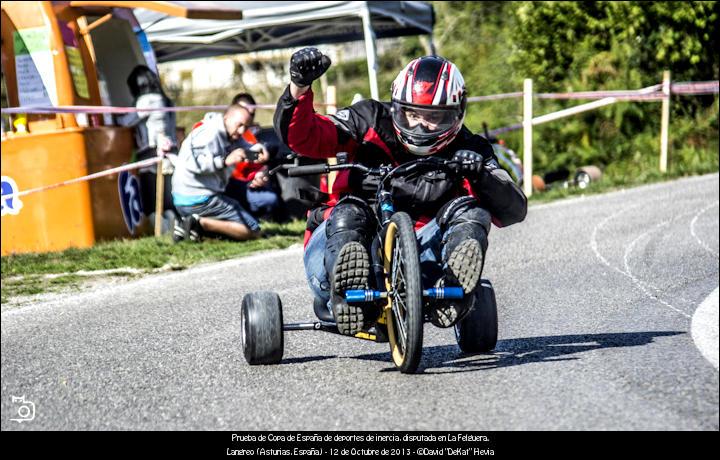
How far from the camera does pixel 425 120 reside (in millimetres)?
5164

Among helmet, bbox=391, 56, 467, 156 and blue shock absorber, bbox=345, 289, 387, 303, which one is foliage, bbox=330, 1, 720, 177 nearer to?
helmet, bbox=391, 56, 467, 156

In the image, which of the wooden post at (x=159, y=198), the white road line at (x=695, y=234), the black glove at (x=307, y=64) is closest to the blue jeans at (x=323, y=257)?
the black glove at (x=307, y=64)

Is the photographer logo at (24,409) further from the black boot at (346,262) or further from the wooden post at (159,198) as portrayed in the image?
the wooden post at (159,198)

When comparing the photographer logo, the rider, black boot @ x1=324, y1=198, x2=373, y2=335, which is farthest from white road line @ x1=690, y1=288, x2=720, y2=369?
the photographer logo

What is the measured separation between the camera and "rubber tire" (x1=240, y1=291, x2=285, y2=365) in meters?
5.30

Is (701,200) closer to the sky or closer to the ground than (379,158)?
closer to the ground

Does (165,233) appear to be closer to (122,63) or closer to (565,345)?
(122,63)

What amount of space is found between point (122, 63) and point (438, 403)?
392 inches

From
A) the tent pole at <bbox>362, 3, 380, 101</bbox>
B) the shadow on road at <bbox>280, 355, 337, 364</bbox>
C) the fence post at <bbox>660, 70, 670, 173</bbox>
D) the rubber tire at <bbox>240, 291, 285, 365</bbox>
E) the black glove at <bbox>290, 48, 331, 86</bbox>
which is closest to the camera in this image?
Result: the black glove at <bbox>290, 48, 331, 86</bbox>

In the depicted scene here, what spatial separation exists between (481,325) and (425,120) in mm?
1053

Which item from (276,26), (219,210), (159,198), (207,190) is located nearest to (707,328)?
(219,210)

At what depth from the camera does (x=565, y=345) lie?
5559mm

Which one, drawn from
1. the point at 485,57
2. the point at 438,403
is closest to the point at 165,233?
the point at 438,403

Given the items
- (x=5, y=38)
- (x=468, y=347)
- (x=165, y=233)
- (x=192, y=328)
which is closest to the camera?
(x=468, y=347)
